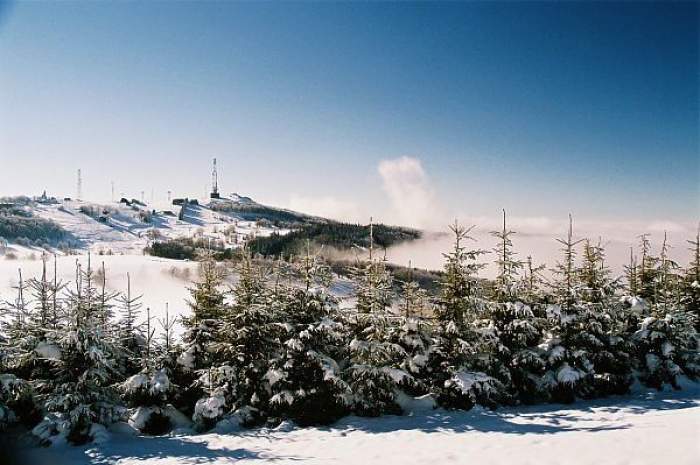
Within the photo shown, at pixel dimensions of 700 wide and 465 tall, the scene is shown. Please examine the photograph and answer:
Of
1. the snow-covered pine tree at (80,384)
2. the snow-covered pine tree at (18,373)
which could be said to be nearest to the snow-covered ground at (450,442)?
the snow-covered pine tree at (80,384)

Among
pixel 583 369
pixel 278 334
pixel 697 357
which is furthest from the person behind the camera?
pixel 697 357

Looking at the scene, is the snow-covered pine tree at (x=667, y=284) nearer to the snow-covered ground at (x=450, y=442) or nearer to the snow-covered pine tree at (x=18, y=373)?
the snow-covered ground at (x=450, y=442)

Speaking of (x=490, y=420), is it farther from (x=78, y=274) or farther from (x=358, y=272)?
(x=78, y=274)

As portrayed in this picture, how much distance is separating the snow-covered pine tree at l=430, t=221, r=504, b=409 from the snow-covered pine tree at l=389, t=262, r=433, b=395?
0.41 meters

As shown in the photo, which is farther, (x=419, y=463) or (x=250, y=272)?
(x=250, y=272)

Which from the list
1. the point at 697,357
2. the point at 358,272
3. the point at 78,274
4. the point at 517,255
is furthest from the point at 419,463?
the point at 697,357

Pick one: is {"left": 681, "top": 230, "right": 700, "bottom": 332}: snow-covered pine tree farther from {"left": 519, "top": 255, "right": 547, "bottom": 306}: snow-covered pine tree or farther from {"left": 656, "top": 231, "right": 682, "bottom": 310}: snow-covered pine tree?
{"left": 519, "top": 255, "right": 547, "bottom": 306}: snow-covered pine tree

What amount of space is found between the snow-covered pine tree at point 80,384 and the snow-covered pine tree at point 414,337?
33.7 feet

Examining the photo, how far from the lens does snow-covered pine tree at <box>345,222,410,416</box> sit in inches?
621

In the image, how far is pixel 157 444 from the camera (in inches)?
543

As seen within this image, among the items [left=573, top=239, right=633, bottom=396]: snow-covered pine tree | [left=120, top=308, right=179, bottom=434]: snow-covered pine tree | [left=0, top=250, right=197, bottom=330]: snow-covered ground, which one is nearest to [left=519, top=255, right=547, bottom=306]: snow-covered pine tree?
[left=573, top=239, right=633, bottom=396]: snow-covered pine tree

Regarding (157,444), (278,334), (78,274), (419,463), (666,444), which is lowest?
(157,444)

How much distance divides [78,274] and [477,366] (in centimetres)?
1561

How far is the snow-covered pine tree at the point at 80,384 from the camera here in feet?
45.1
